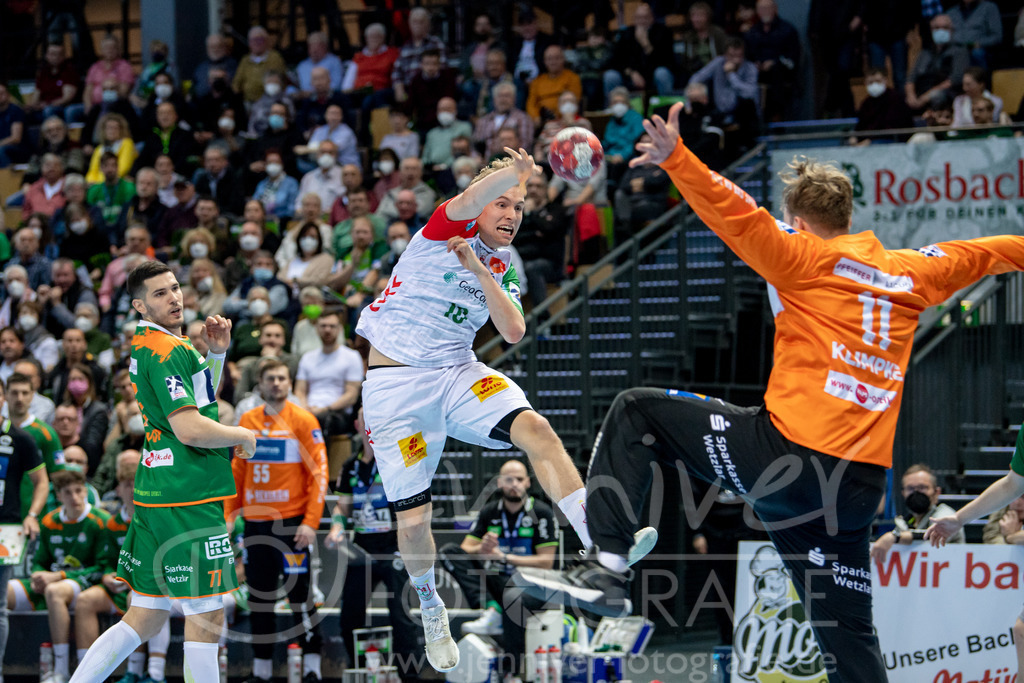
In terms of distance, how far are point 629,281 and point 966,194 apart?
140 inches

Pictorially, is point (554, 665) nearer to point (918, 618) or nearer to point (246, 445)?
point (918, 618)

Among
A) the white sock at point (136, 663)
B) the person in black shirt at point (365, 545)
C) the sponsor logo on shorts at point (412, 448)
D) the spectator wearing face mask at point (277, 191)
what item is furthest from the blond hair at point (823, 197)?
the spectator wearing face mask at point (277, 191)

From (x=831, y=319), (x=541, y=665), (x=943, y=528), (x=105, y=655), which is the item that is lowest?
(x=541, y=665)

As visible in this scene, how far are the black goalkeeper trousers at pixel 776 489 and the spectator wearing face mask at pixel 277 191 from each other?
1078 cm

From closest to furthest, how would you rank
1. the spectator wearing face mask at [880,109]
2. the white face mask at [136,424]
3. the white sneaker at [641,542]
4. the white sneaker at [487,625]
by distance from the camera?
the white sneaker at [641,542] < the white sneaker at [487,625] < the white face mask at [136,424] < the spectator wearing face mask at [880,109]

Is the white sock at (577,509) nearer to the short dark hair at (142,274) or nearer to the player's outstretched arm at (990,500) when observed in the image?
the player's outstretched arm at (990,500)

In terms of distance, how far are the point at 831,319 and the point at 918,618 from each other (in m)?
3.79

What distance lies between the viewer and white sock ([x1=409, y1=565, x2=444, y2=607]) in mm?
6294

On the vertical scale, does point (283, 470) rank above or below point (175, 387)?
below

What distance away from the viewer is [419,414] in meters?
6.09

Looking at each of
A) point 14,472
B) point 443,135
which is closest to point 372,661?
point 14,472

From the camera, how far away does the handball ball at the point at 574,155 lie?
539 cm

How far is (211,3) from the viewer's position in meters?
19.3

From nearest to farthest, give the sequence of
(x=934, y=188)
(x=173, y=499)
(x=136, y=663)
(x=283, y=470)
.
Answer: (x=173, y=499), (x=283, y=470), (x=136, y=663), (x=934, y=188)
